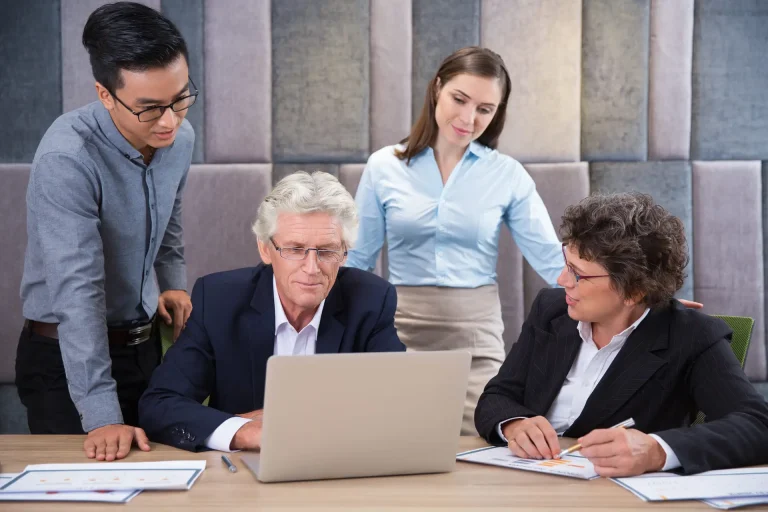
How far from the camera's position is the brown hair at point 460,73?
2.68 metres

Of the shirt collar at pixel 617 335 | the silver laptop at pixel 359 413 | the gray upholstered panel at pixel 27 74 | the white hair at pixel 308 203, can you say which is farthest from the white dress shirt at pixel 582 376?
the gray upholstered panel at pixel 27 74

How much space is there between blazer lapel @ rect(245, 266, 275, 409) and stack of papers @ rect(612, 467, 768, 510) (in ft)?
2.84

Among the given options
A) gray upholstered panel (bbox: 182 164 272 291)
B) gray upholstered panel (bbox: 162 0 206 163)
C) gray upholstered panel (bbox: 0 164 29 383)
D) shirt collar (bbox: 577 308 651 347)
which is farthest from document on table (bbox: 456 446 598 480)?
gray upholstered panel (bbox: 0 164 29 383)

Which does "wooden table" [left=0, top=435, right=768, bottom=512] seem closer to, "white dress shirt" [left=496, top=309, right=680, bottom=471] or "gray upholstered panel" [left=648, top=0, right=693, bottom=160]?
"white dress shirt" [left=496, top=309, right=680, bottom=471]

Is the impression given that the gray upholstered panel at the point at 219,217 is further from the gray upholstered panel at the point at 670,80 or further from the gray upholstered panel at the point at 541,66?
the gray upholstered panel at the point at 670,80

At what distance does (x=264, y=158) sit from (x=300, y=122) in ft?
0.69

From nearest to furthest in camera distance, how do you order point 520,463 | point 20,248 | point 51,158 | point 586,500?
point 586,500, point 520,463, point 51,158, point 20,248

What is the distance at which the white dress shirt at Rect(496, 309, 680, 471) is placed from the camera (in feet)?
6.64

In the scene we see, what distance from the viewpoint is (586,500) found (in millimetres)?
1488

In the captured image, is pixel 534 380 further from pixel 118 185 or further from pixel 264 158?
pixel 264 158

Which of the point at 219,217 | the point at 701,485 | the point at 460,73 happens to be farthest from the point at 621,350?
the point at 219,217

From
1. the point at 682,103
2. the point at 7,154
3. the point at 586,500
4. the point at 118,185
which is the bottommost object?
the point at 586,500

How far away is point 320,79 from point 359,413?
222 cm

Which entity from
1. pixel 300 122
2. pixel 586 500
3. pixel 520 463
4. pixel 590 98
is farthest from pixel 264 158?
pixel 586 500
